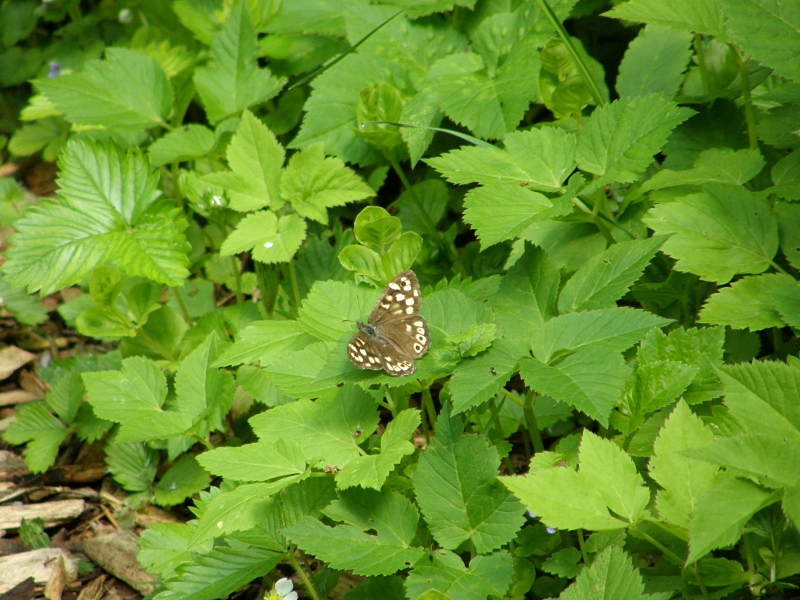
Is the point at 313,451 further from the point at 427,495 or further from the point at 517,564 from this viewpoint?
the point at 517,564

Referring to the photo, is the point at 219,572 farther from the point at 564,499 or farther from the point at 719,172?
the point at 719,172

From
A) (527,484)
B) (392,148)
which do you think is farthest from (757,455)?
(392,148)

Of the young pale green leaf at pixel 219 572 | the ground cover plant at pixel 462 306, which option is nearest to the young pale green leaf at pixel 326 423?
the ground cover plant at pixel 462 306

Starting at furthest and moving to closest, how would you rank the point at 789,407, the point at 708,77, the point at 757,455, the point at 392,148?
the point at 392,148, the point at 708,77, the point at 789,407, the point at 757,455

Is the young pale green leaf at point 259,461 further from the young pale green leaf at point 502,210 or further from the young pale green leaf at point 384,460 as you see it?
the young pale green leaf at point 502,210

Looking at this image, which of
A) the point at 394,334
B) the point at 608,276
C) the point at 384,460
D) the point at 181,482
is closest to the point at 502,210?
the point at 608,276

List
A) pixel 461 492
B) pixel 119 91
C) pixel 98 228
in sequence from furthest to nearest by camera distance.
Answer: pixel 119 91 < pixel 98 228 < pixel 461 492

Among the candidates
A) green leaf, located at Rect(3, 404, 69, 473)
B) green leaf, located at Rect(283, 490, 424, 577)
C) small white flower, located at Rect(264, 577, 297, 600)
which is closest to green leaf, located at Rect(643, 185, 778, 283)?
green leaf, located at Rect(283, 490, 424, 577)

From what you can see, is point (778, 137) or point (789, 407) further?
point (778, 137)
